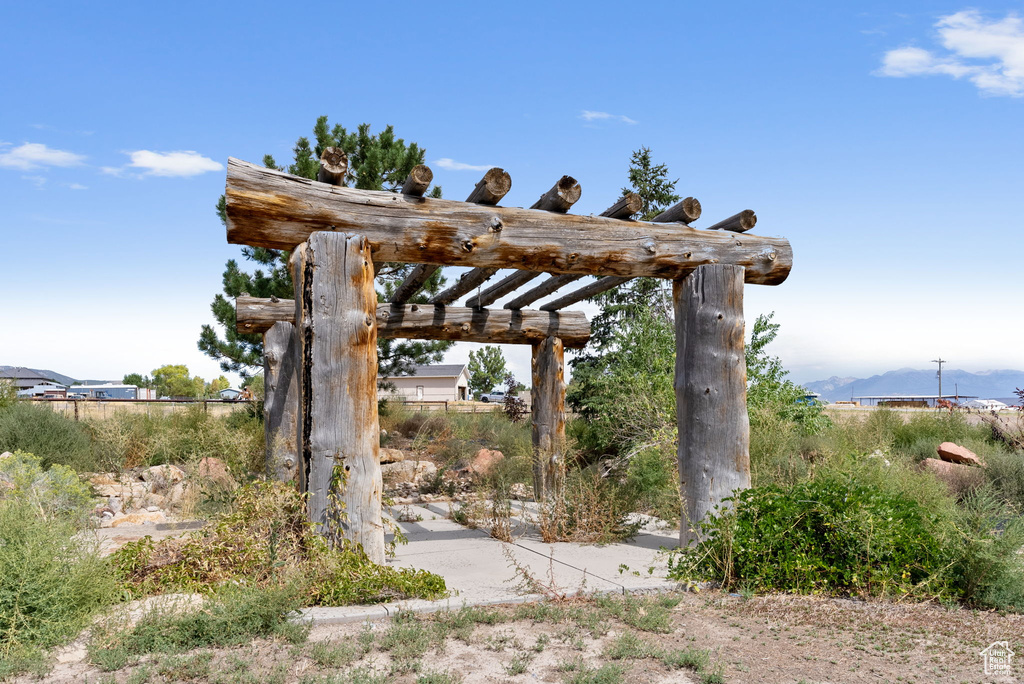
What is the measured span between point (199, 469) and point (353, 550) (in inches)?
246

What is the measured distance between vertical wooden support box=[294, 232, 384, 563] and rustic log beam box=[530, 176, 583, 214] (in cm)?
161

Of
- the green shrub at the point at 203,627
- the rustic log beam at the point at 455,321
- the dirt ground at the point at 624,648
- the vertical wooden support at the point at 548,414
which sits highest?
the rustic log beam at the point at 455,321

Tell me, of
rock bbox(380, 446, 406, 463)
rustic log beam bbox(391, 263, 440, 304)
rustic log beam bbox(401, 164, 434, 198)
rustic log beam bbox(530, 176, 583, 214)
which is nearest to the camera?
rustic log beam bbox(401, 164, 434, 198)

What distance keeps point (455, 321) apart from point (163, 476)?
5770 mm

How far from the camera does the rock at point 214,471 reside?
9887 mm

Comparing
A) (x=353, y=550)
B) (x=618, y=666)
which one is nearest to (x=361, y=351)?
(x=353, y=550)

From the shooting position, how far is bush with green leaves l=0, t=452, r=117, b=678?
4.03 metres

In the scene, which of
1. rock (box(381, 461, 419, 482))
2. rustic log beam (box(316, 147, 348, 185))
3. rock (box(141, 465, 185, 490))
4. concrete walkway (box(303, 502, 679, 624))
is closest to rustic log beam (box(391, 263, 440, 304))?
rustic log beam (box(316, 147, 348, 185))

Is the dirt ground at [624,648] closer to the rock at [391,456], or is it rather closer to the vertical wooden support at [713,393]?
the vertical wooden support at [713,393]

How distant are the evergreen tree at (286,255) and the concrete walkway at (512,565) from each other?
8539mm

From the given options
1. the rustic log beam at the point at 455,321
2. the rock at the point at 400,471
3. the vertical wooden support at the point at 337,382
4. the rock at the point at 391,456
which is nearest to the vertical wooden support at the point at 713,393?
the vertical wooden support at the point at 337,382

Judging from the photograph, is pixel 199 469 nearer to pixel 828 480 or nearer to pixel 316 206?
pixel 316 206

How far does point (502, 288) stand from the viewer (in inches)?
326

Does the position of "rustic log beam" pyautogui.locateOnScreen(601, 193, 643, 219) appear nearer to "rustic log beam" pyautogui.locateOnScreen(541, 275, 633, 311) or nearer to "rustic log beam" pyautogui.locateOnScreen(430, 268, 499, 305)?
"rustic log beam" pyautogui.locateOnScreen(541, 275, 633, 311)
